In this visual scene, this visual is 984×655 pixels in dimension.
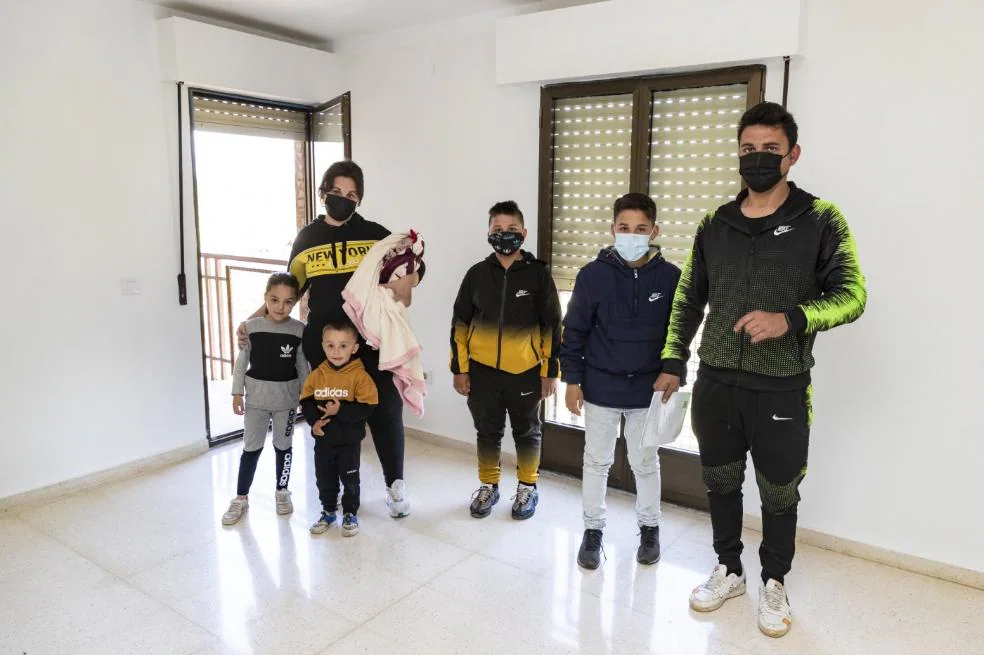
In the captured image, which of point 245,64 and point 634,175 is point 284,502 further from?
point 245,64

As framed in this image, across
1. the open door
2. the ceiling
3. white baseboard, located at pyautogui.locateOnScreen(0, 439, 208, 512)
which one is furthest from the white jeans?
white baseboard, located at pyautogui.locateOnScreen(0, 439, 208, 512)

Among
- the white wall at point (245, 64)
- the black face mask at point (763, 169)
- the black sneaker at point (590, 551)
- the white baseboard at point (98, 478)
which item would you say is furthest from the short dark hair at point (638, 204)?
the white baseboard at point (98, 478)

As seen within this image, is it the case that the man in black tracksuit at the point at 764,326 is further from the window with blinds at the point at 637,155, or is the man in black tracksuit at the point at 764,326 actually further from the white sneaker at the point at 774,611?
the window with blinds at the point at 637,155

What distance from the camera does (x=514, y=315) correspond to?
3039 mm

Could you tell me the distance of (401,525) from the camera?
319cm

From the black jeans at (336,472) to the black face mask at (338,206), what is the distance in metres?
0.95

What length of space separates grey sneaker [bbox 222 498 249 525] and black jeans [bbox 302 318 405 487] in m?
0.66

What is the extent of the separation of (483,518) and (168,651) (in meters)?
1.42

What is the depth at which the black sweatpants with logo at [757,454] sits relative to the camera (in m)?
2.28

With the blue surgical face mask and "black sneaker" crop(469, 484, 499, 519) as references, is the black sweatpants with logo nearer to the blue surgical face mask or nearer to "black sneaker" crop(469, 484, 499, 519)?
the blue surgical face mask

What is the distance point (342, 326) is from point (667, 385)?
4.37 feet

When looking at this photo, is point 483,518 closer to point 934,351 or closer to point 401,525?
point 401,525

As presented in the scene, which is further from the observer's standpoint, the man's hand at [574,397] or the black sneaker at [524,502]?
the black sneaker at [524,502]

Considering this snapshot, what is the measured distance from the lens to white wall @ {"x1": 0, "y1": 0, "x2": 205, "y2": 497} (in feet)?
10.6
